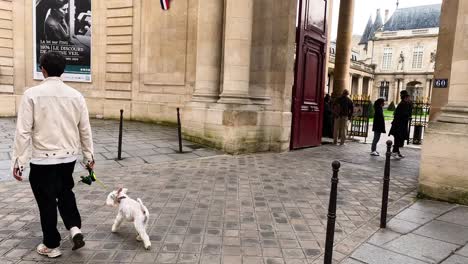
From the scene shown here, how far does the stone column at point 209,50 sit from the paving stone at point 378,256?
6.31 metres

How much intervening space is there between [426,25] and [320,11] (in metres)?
70.3

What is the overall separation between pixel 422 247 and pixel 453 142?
2.19m

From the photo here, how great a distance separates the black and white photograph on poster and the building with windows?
66.1 metres

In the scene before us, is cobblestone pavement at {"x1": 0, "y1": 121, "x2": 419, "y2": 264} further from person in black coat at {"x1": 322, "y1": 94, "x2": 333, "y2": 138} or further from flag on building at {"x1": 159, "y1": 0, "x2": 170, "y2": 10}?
flag on building at {"x1": 159, "y1": 0, "x2": 170, "y2": 10}

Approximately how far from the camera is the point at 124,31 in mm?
14070

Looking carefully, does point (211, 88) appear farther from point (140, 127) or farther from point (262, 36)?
point (140, 127)

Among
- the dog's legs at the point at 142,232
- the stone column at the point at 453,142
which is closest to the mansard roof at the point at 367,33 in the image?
the stone column at the point at 453,142

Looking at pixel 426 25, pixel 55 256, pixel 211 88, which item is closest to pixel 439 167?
pixel 55 256

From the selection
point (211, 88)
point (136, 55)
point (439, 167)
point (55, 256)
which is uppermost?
point (136, 55)

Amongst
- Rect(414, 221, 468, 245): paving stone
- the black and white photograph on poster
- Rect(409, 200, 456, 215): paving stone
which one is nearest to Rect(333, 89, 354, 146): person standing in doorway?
Rect(409, 200, 456, 215): paving stone

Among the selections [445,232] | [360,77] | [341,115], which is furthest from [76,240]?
[360,77]

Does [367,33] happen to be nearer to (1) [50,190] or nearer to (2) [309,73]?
(2) [309,73]

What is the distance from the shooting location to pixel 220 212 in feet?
14.8

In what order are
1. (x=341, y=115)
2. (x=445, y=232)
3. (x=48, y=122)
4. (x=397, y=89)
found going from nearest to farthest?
(x=48, y=122)
(x=445, y=232)
(x=341, y=115)
(x=397, y=89)
